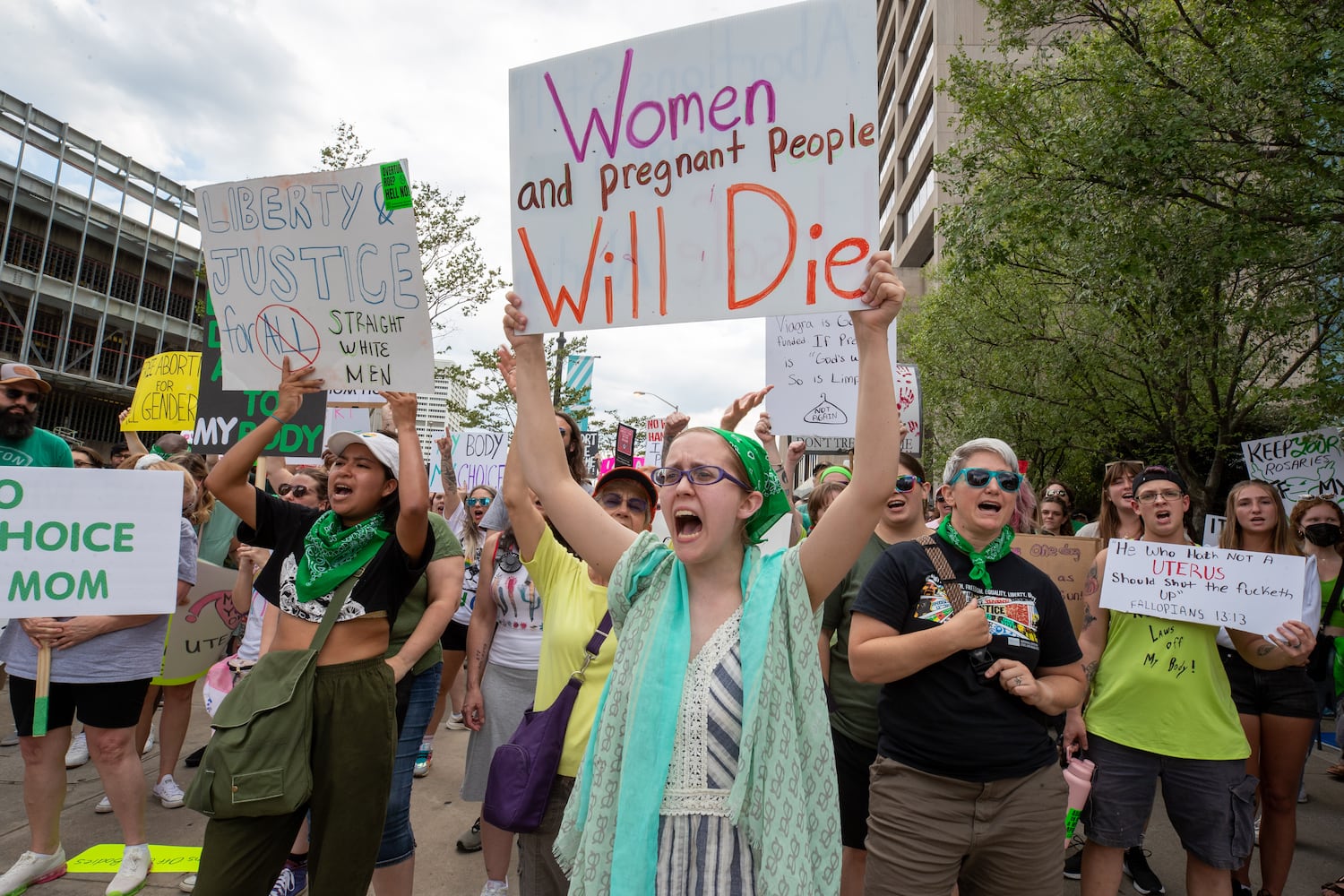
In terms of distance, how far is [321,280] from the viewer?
3406 millimetres

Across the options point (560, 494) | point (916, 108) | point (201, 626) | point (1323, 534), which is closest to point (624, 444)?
point (201, 626)

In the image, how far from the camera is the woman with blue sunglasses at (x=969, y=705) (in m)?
2.53

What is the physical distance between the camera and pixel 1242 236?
6816 mm

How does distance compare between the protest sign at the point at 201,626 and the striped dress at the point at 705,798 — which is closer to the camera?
the striped dress at the point at 705,798

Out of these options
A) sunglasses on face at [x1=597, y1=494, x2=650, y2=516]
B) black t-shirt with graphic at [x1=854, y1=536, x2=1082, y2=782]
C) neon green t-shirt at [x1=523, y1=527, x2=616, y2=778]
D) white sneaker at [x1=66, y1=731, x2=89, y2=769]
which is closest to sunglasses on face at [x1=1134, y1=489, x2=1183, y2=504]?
black t-shirt with graphic at [x1=854, y1=536, x2=1082, y2=782]

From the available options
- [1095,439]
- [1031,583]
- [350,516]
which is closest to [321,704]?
[350,516]

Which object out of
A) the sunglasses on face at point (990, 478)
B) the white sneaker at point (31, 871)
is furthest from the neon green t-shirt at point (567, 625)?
the white sneaker at point (31, 871)

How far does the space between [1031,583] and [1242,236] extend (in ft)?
19.1

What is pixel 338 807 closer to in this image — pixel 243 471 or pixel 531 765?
pixel 531 765

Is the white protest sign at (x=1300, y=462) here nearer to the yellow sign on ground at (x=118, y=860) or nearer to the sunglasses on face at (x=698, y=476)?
the sunglasses on face at (x=698, y=476)

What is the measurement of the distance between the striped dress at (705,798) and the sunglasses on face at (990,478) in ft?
4.43

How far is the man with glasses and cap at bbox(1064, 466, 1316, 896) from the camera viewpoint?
3176mm

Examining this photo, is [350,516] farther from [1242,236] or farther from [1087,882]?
[1242,236]

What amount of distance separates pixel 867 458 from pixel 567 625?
4.73 ft
